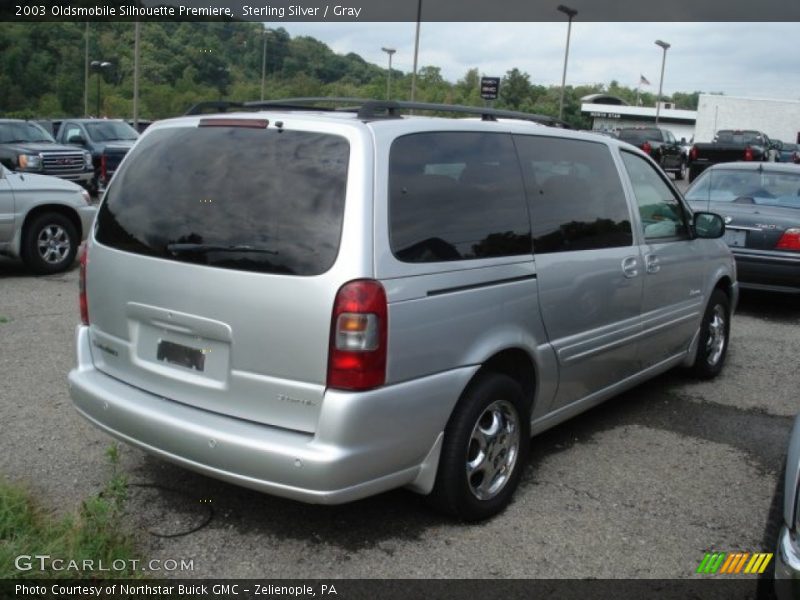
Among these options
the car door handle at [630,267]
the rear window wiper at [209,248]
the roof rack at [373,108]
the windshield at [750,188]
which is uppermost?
the roof rack at [373,108]

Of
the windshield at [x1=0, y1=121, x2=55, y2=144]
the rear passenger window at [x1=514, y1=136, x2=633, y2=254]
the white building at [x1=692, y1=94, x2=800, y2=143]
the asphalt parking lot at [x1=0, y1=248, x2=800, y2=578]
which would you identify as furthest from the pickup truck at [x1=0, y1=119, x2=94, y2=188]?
the white building at [x1=692, y1=94, x2=800, y2=143]

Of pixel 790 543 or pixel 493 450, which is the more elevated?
pixel 790 543

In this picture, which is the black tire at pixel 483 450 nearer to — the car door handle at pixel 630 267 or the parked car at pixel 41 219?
the car door handle at pixel 630 267

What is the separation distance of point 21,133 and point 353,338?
16.9m

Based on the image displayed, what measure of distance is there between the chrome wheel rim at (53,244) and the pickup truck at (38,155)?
23.2 ft

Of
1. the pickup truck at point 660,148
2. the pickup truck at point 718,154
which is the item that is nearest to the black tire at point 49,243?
the pickup truck at point 718,154

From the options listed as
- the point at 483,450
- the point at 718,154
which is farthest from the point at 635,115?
the point at 483,450

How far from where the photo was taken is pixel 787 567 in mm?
2650

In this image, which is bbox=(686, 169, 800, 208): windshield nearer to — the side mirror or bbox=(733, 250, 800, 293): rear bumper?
bbox=(733, 250, 800, 293): rear bumper

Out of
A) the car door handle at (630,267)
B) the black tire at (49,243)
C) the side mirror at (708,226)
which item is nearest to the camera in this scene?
the car door handle at (630,267)

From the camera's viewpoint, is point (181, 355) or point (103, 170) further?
point (103, 170)

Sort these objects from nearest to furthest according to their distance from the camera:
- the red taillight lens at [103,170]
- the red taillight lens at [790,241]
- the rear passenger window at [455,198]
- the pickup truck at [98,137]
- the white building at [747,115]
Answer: the rear passenger window at [455,198] → the red taillight lens at [790,241] → the red taillight lens at [103,170] → the pickup truck at [98,137] → the white building at [747,115]

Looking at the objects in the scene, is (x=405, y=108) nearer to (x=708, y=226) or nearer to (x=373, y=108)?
(x=373, y=108)

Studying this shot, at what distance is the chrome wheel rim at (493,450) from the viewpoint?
151 inches
